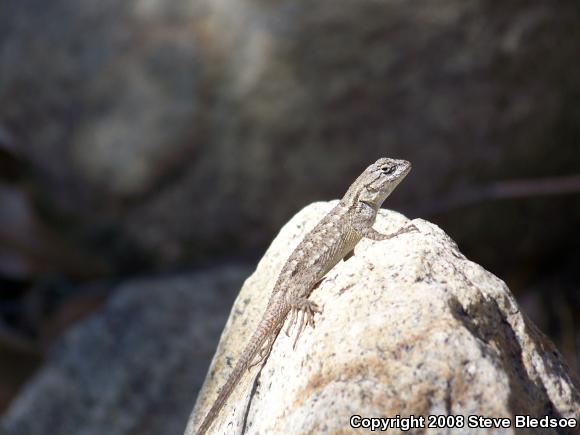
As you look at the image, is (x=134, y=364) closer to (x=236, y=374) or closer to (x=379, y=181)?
(x=379, y=181)

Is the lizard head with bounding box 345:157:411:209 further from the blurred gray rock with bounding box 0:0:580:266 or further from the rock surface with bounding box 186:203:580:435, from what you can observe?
the blurred gray rock with bounding box 0:0:580:266

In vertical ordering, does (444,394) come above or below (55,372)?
below

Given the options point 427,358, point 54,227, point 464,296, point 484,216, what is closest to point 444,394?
point 427,358

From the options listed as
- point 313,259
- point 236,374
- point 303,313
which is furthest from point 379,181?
point 236,374

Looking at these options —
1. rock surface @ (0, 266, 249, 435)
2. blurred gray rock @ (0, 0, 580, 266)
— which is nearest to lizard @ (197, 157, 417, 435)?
blurred gray rock @ (0, 0, 580, 266)

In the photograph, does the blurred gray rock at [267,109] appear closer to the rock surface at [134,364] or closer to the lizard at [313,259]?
the rock surface at [134,364]

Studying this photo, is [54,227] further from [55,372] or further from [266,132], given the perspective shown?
[266,132]

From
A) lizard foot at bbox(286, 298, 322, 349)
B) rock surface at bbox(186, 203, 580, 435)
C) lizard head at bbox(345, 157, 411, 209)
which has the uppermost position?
lizard head at bbox(345, 157, 411, 209)

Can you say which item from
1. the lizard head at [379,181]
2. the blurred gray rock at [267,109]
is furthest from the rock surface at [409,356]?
the blurred gray rock at [267,109]
